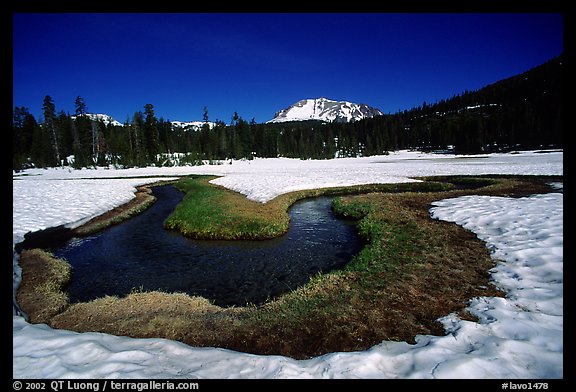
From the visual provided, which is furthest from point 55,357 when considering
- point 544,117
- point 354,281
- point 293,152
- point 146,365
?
point 544,117

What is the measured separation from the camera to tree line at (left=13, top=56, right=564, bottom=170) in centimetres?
8019

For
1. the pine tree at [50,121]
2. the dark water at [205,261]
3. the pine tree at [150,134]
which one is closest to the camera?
the dark water at [205,261]

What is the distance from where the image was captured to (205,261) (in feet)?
43.1

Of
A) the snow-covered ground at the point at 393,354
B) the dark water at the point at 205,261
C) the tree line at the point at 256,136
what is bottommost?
the dark water at the point at 205,261

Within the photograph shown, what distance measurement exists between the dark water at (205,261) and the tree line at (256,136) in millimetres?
73784

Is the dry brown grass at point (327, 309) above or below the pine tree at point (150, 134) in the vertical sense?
below

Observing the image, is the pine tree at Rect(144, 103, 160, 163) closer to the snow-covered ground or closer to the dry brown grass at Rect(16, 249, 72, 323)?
the dry brown grass at Rect(16, 249, 72, 323)

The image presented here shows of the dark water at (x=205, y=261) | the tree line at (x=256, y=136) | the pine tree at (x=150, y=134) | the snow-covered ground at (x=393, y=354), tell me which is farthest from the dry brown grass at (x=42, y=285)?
the pine tree at (x=150, y=134)

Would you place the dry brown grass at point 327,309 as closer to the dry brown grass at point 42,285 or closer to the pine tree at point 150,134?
the dry brown grass at point 42,285

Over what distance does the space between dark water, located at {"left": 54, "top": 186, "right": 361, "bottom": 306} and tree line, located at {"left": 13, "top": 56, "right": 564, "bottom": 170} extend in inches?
2905

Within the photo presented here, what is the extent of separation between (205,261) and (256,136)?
438 feet

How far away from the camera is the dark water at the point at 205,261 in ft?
34.1

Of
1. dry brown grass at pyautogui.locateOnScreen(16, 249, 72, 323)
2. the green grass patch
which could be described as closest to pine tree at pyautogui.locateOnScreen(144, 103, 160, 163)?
the green grass patch
